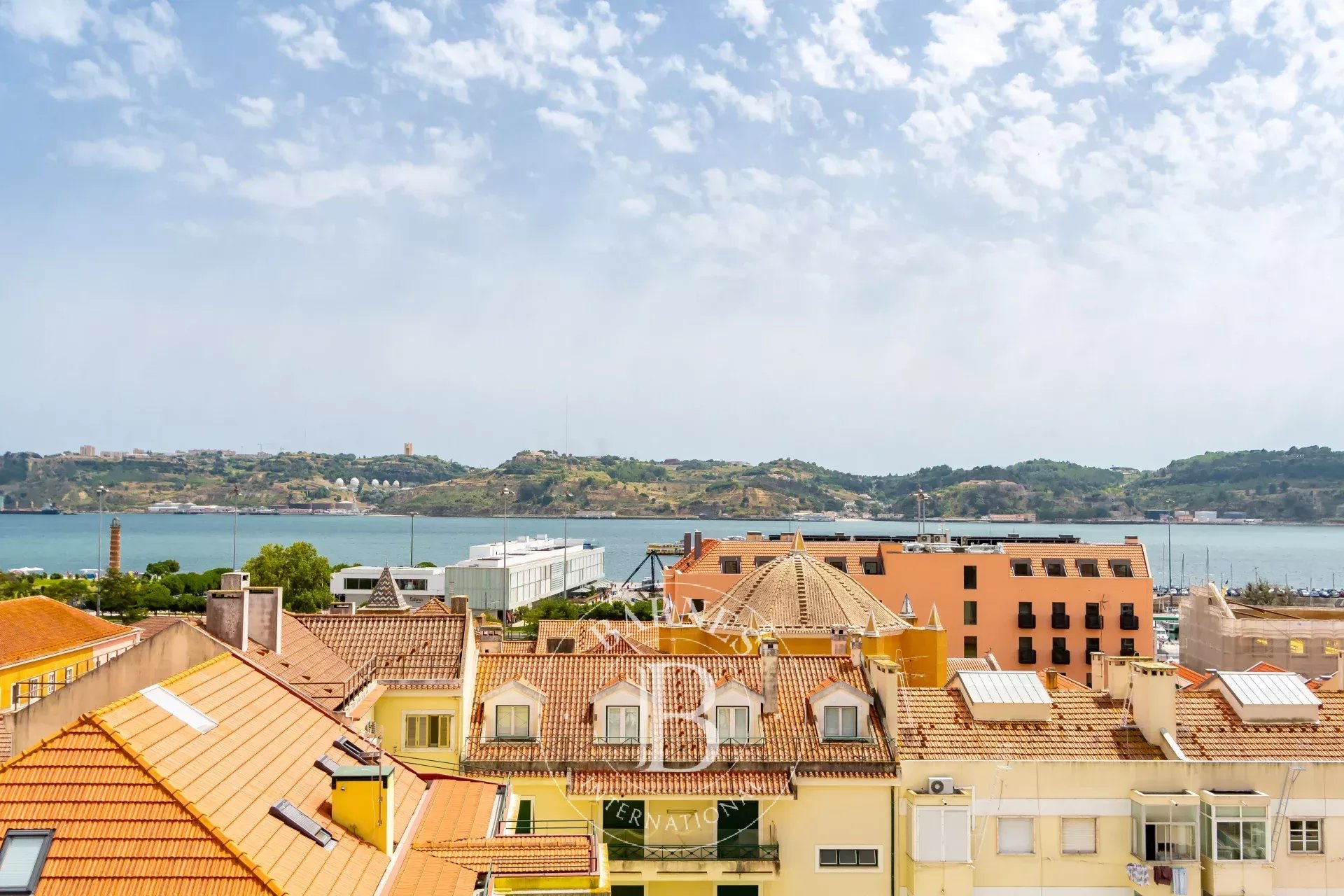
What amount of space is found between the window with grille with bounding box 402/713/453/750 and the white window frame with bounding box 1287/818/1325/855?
20202mm

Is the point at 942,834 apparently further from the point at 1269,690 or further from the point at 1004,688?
the point at 1269,690

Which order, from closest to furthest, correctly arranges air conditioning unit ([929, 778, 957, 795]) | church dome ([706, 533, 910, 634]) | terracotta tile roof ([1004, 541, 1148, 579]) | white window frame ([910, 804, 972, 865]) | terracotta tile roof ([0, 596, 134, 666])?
white window frame ([910, 804, 972, 865]) < air conditioning unit ([929, 778, 957, 795]) < terracotta tile roof ([0, 596, 134, 666]) < church dome ([706, 533, 910, 634]) < terracotta tile roof ([1004, 541, 1148, 579])

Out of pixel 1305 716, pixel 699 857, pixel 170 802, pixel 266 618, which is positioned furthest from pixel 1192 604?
pixel 170 802

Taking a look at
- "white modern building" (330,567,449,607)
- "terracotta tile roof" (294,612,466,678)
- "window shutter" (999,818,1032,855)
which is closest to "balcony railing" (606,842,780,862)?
"window shutter" (999,818,1032,855)

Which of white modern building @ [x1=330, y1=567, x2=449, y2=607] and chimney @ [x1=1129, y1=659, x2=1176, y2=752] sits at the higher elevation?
chimney @ [x1=1129, y1=659, x2=1176, y2=752]

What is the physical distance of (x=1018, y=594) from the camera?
68188 mm

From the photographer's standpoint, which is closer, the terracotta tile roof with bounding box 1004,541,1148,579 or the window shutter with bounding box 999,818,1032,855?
the window shutter with bounding box 999,818,1032,855

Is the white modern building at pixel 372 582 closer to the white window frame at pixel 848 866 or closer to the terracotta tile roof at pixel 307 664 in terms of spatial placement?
the terracotta tile roof at pixel 307 664

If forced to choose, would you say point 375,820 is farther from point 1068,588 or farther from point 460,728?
point 1068,588

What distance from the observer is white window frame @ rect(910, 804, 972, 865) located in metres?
24.1

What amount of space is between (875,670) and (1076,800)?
18.2 ft

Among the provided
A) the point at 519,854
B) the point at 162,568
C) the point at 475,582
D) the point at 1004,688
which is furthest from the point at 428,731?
the point at 162,568

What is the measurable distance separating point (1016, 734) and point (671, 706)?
8.63m

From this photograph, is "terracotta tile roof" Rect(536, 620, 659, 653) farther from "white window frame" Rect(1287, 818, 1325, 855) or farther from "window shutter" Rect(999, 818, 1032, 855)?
"white window frame" Rect(1287, 818, 1325, 855)
